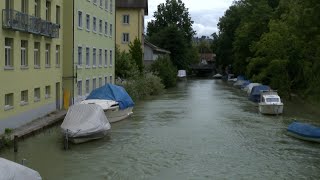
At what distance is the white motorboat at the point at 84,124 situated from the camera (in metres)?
23.3

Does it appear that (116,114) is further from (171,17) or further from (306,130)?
(171,17)

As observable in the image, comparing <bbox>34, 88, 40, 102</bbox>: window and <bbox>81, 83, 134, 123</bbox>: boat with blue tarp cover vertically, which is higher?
<bbox>34, 88, 40, 102</bbox>: window

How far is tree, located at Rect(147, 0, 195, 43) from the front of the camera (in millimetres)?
109188

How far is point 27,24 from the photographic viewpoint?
25469mm

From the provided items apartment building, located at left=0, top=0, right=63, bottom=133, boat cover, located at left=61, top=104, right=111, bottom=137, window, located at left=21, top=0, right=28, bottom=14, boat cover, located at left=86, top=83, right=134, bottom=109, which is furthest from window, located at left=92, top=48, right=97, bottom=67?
boat cover, located at left=61, top=104, right=111, bottom=137

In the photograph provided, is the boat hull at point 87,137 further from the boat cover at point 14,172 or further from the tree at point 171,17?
the tree at point 171,17

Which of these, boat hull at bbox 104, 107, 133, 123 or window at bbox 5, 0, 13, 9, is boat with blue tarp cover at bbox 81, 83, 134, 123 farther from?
window at bbox 5, 0, 13, 9

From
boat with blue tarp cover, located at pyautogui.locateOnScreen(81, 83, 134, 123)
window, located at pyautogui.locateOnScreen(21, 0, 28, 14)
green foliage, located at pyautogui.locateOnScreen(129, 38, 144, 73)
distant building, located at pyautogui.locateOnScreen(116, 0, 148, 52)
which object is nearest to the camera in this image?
window, located at pyautogui.locateOnScreen(21, 0, 28, 14)

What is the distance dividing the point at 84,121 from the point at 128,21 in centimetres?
5011

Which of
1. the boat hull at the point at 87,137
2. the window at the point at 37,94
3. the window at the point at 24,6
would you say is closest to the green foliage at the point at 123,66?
the window at the point at 37,94

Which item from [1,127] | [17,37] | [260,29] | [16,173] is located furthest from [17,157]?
[260,29]

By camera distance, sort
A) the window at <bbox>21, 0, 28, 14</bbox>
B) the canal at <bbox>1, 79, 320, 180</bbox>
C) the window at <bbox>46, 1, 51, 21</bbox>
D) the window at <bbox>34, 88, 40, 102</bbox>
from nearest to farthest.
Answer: the canal at <bbox>1, 79, 320, 180</bbox> → the window at <bbox>21, 0, 28, 14</bbox> → the window at <bbox>34, 88, 40, 102</bbox> → the window at <bbox>46, 1, 51, 21</bbox>

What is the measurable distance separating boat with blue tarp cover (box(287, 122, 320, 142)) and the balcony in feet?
46.3

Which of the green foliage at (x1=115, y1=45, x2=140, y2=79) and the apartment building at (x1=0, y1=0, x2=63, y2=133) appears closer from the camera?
the apartment building at (x1=0, y1=0, x2=63, y2=133)
